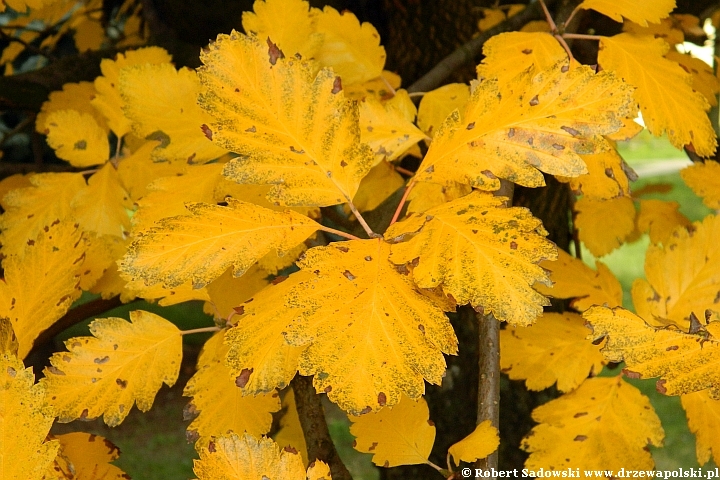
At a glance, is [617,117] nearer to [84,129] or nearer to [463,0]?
[84,129]

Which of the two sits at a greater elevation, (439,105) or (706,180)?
(439,105)

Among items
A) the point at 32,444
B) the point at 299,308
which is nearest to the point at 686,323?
the point at 299,308

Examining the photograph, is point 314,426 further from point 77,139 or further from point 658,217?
point 658,217

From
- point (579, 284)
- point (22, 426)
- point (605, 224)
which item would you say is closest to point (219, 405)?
point (22, 426)

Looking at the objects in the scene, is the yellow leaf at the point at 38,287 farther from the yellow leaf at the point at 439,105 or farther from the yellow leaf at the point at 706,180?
the yellow leaf at the point at 706,180

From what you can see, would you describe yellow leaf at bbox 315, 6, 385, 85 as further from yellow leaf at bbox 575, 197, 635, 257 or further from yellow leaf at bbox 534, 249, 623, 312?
yellow leaf at bbox 575, 197, 635, 257

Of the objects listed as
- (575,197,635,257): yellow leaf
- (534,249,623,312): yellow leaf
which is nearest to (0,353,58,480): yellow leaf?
(534,249,623,312): yellow leaf
